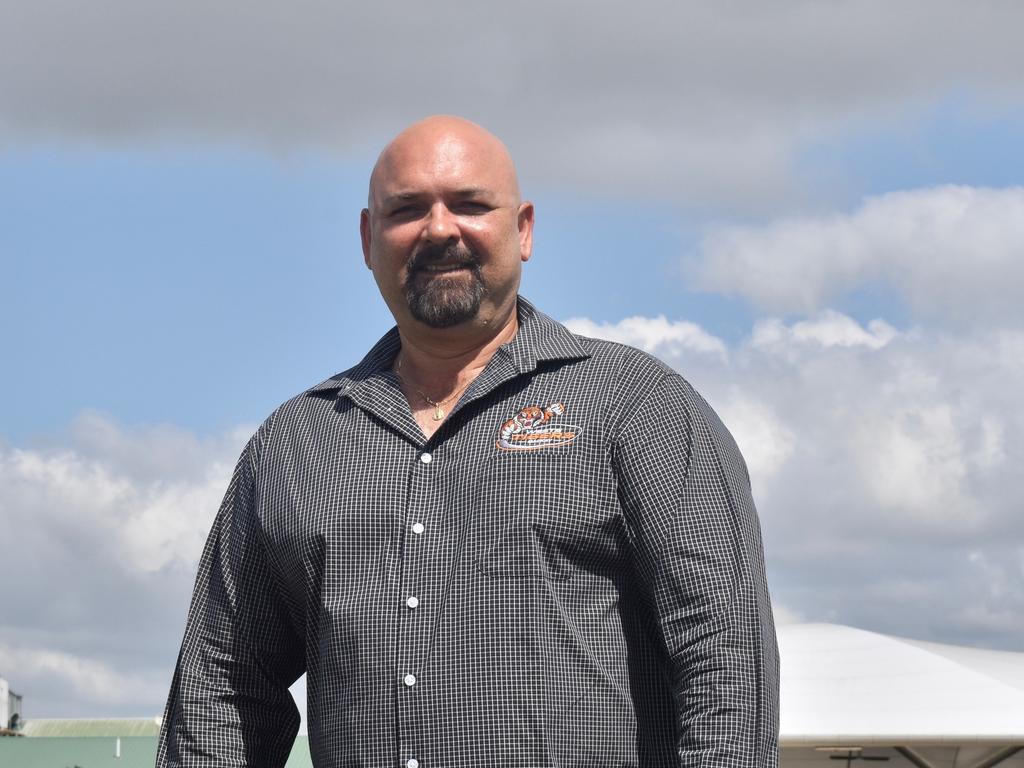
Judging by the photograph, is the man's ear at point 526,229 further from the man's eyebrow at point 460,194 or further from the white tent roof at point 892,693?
the white tent roof at point 892,693

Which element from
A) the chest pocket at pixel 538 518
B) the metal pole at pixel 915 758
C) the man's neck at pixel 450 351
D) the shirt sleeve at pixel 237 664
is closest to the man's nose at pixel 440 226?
the man's neck at pixel 450 351

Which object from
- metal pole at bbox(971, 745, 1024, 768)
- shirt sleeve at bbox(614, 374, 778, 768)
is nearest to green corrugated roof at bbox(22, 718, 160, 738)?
metal pole at bbox(971, 745, 1024, 768)

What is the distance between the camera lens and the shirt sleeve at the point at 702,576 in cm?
326

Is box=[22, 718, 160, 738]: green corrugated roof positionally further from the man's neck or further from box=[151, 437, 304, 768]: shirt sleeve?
the man's neck

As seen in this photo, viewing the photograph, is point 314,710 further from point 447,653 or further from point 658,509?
point 658,509

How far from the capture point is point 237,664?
3.82m

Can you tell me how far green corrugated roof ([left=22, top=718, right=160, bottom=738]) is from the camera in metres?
39.8

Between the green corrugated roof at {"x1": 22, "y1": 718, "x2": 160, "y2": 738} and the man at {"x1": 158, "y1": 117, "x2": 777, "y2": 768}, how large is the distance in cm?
3556

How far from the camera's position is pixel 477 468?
3.50m

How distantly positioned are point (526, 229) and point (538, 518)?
76 centimetres

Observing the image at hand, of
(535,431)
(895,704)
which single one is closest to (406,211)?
(535,431)

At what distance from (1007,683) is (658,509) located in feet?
97.7

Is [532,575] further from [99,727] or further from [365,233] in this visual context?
[99,727]

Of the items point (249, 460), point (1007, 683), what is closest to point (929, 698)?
point (1007, 683)
